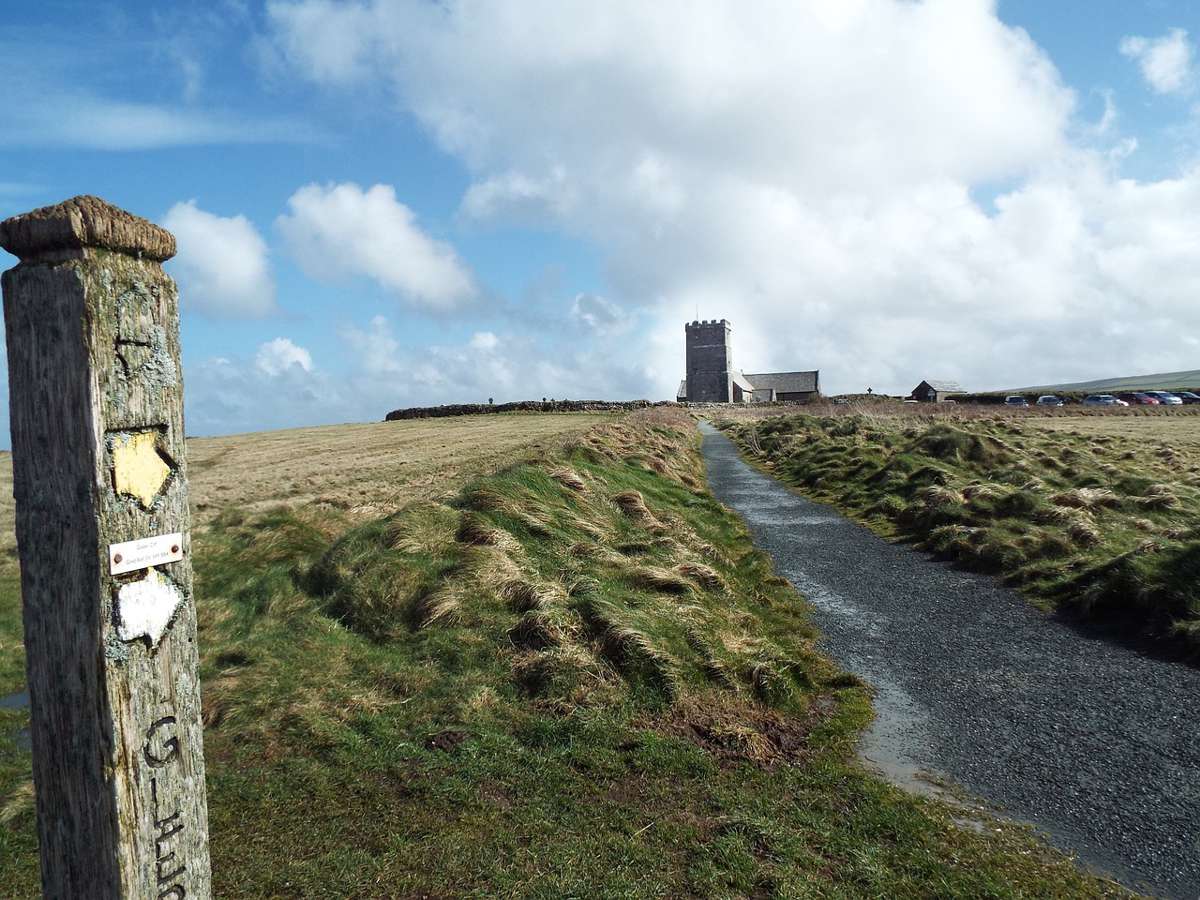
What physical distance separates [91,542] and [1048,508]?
16.4 meters

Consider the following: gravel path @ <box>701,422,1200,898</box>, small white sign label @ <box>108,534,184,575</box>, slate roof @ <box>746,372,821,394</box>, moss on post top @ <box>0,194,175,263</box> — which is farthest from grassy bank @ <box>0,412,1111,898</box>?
slate roof @ <box>746,372,821,394</box>

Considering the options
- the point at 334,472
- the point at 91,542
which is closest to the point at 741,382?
the point at 334,472

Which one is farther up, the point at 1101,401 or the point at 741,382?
the point at 741,382

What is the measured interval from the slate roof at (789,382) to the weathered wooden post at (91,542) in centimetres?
11474

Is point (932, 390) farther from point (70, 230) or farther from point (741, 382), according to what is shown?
point (70, 230)

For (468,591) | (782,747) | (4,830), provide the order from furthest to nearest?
(468,591) < (782,747) < (4,830)

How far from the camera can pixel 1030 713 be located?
24.4 feet

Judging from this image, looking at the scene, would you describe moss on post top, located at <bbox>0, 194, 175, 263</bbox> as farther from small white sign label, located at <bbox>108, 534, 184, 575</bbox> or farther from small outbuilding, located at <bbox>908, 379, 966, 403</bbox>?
small outbuilding, located at <bbox>908, 379, 966, 403</bbox>

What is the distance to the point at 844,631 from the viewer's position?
10.2m

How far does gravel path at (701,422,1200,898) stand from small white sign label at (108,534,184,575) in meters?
5.83

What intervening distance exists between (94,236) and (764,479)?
26331 millimetres

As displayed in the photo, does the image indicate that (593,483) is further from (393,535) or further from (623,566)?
(393,535)

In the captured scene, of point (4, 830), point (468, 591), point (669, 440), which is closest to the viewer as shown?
point (4, 830)

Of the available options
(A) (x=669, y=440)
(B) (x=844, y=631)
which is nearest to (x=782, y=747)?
(B) (x=844, y=631)
